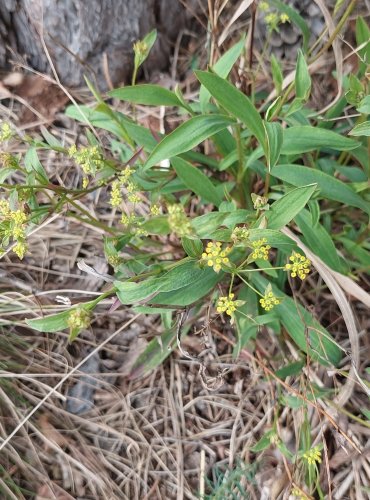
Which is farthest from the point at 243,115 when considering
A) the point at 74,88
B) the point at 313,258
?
the point at 74,88

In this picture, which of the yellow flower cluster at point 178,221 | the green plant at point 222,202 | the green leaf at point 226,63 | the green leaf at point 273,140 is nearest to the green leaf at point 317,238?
the green plant at point 222,202

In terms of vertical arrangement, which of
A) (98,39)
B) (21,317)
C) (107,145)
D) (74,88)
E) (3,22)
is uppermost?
(3,22)

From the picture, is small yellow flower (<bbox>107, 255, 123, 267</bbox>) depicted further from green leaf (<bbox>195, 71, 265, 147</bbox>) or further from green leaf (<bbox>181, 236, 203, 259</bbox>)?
green leaf (<bbox>195, 71, 265, 147</bbox>)

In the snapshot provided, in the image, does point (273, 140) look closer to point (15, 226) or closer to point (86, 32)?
point (15, 226)

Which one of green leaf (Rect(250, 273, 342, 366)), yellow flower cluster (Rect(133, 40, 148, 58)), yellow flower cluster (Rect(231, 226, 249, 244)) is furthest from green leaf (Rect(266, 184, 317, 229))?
yellow flower cluster (Rect(133, 40, 148, 58))

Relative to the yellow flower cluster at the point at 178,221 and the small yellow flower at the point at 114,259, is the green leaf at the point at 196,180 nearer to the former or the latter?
the small yellow flower at the point at 114,259

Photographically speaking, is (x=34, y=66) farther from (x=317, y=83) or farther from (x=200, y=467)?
(x=200, y=467)
